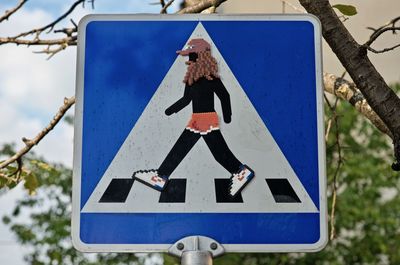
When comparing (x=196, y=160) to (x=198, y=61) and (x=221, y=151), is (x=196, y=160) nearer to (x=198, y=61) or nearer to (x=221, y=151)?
(x=221, y=151)

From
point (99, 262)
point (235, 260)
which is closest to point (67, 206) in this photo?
point (99, 262)

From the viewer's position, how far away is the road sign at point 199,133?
5.36 feet

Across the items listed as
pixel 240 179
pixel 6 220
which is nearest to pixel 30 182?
pixel 240 179

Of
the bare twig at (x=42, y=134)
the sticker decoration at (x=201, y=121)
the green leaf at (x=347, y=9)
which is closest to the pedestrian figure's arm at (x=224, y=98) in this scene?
the sticker decoration at (x=201, y=121)

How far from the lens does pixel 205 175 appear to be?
1.65 meters

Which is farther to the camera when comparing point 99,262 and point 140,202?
point 99,262

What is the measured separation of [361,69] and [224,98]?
38 cm

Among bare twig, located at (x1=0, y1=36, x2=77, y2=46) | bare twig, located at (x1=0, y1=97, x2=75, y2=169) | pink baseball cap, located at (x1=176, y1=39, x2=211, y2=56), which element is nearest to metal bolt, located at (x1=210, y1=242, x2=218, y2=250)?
pink baseball cap, located at (x1=176, y1=39, x2=211, y2=56)

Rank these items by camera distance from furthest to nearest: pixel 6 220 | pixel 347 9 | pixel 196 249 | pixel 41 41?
pixel 6 220, pixel 41 41, pixel 347 9, pixel 196 249

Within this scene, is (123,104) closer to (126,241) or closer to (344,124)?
(126,241)

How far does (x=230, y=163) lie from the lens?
5.42ft

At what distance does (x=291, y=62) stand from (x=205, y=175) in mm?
334

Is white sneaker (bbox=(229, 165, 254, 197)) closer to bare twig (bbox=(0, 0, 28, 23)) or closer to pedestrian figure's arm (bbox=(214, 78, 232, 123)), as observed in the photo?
pedestrian figure's arm (bbox=(214, 78, 232, 123))

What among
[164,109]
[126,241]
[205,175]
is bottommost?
[126,241]
